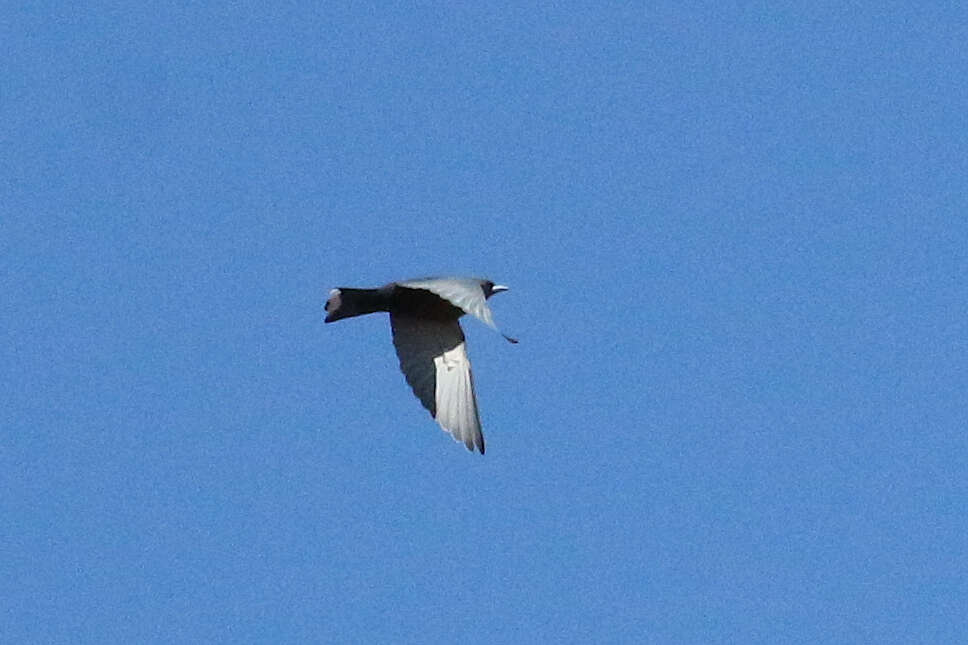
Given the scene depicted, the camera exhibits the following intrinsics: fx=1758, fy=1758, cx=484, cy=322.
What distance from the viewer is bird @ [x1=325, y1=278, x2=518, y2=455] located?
17.6m

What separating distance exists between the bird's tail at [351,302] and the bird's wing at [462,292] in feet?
1.92

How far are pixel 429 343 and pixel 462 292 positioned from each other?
1782 mm

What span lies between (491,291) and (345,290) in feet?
7.58

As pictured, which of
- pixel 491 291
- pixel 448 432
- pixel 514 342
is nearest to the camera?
pixel 514 342

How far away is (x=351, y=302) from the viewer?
18.1 m

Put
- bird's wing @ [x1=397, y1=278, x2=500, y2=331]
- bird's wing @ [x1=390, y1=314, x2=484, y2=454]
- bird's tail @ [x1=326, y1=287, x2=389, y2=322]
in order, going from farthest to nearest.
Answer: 1. bird's tail @ [x1=326, y1=287, x2=389, y2=322]
2. bird's wing @ [x1=390, y1=314, x2=484, y2=454]
3. bird's wing @ [x1=397, y1=278, x2=500, y2=331]

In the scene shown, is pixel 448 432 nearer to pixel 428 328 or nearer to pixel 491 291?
pixel 428 328

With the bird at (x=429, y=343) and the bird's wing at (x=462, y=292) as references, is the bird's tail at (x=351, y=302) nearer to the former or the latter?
the bird at (x=429, y=343)

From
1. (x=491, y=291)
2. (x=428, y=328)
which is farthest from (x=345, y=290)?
(x=491, y=291)

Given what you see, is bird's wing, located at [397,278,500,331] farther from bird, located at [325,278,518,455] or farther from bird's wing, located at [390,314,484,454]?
bird's wing, located at [390,314,484,454]

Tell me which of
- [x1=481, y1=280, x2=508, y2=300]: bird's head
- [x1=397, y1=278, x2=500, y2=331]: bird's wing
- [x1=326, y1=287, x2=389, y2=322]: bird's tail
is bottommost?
[x1=397, y1=278, x2=500, y2=331]: bird's wing

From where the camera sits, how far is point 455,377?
18.0m

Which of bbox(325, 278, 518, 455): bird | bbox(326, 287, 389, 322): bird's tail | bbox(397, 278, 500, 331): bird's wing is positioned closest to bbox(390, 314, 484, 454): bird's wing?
bbox(325, 278, 518, 455): bird

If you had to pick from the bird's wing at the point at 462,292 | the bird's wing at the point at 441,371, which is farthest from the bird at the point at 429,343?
the bird's wing at the point at 462,292
